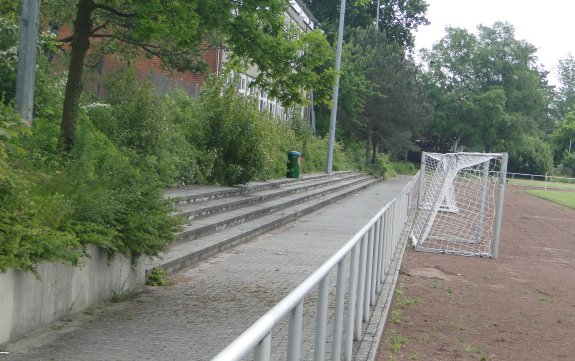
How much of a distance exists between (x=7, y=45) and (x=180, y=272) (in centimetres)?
555

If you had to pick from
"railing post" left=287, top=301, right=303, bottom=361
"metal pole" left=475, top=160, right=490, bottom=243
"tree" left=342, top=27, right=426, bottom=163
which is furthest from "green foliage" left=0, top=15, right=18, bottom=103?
"tree" left=342, top=27, right=426, bottom=163

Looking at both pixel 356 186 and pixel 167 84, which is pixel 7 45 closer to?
pixel 167 84

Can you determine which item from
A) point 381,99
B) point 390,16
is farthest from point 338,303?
point 390,16

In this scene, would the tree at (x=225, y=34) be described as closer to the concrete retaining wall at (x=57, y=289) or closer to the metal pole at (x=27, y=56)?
the metal pole at (x=27, y=56)

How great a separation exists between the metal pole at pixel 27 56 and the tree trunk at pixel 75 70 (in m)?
0.94

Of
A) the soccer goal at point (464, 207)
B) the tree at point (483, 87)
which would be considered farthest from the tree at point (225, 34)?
the tree at point (483, 87)

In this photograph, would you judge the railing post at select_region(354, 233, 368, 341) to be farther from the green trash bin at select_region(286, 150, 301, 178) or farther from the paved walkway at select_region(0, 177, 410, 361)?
the green trash bin at select_region(286, 150, 301, 178)

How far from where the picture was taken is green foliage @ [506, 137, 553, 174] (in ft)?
288

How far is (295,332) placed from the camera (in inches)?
142

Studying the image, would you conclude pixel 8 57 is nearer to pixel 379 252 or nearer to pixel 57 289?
pixel 57 289

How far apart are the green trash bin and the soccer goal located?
4982 millimetres

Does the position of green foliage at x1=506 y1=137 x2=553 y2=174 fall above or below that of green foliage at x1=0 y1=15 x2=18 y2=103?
below

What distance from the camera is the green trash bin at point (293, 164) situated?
2662cm

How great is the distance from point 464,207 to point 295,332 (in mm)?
19892
